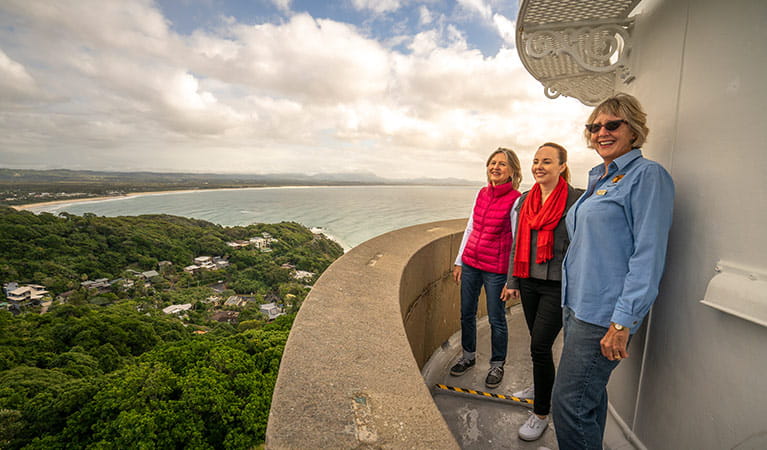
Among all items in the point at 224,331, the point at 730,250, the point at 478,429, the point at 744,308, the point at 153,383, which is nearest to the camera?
the point at 744,308

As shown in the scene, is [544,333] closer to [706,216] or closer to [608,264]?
[608,264]

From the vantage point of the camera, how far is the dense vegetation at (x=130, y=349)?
18.8 m

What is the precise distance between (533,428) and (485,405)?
0.46 metres

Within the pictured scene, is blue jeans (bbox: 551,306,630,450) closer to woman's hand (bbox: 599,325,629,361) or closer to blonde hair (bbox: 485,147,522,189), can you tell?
woman's hand (bbox: 599,325,629,361)

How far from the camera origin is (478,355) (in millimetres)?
3549

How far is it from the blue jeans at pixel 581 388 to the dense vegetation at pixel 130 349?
71.0 ft

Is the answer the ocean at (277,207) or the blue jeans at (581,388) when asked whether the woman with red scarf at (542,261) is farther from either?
the ocean at (277,207)

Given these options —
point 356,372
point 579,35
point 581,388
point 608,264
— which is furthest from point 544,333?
point 579,35

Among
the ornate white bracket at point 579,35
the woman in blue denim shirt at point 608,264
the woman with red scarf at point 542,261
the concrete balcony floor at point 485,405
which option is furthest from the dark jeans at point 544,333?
the ornate white bracket at point 579,35

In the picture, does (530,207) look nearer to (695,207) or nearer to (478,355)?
(695,207)

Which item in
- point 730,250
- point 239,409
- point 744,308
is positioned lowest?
point 239,409

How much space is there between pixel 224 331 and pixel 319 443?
43073mm

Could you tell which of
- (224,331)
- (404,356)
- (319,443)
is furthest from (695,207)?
(224,331)

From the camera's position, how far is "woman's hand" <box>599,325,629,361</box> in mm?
1401
